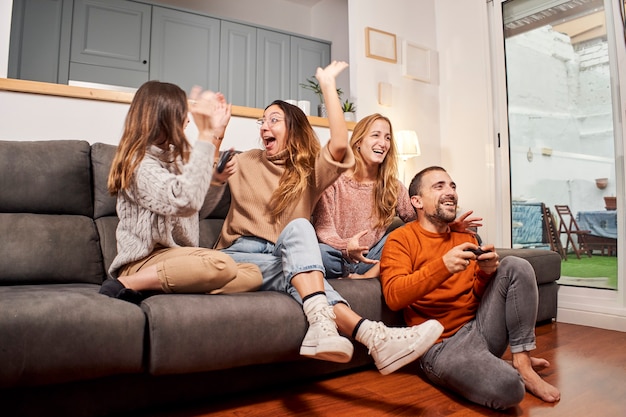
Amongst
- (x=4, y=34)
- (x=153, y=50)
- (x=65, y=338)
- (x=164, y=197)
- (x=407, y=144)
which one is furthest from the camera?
(x=153, y=50)

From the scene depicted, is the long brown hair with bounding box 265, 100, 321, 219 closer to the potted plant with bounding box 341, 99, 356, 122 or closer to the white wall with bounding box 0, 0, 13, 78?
the white wall with bounding box 0, 0, 13, 78

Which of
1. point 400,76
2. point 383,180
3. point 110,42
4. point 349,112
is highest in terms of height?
point 110,42

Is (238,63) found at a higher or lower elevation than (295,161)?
higher

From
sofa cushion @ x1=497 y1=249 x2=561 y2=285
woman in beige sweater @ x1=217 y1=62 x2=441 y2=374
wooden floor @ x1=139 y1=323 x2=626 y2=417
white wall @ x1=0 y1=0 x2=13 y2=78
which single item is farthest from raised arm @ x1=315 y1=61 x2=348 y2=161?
white wall @ x1=0 y1=0 x2=13 y2=78

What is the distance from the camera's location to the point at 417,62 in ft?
12.8

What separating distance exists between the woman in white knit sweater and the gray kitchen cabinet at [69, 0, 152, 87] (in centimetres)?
311

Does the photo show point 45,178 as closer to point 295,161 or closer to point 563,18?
point 295,161

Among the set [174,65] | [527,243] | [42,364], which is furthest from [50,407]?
[174,65]

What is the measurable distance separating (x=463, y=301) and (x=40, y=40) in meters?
3.99

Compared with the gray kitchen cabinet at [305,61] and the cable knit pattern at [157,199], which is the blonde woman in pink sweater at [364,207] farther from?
the gray kitchen cabinet at [305,61]

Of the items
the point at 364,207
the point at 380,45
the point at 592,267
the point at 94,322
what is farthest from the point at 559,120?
the point at 94,322

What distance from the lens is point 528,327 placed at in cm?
144

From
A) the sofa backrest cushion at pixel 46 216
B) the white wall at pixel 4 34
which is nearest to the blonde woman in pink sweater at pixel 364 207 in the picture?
the sofa backrest cushion at pixel 46 216

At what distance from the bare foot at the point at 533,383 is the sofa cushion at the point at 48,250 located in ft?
4.92
